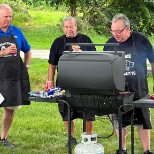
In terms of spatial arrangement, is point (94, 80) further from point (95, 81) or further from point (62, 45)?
point (62, 45)

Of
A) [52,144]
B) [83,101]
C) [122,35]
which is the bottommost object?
[52,144]

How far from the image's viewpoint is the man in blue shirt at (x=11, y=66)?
5.56 m

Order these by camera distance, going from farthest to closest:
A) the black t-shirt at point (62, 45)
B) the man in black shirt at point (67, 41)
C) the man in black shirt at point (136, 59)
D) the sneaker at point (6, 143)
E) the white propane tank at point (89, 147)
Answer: the sneaker at point (6, 143), the black t-shirt at point (62, 45), the man in black shirt at point (67, 41), the man in black shirt at point (136, 59), the white propane tank at point (89, 147)

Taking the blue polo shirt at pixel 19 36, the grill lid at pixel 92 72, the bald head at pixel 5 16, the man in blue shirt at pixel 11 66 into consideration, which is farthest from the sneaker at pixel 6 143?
the grill lid at pixel 92 72

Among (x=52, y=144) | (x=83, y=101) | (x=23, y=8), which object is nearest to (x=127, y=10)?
(x=52, y=144)

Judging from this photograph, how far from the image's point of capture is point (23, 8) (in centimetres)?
2623

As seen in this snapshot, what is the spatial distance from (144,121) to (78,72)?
1.43 m

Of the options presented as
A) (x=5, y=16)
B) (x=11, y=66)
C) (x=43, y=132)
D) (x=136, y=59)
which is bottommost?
(x=43, y=132)

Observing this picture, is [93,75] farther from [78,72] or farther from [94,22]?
[94,22]

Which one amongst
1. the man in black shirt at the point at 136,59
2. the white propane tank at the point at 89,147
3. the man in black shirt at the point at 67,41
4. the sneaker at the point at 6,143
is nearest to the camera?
the white propane tank at the point at 89,147

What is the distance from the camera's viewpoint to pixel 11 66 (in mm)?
5699

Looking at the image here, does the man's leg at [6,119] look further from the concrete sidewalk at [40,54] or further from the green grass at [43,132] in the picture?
the concrete sidewalk at [40,54]

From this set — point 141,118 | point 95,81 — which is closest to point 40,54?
point 141,118

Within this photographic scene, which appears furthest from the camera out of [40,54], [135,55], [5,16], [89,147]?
[40,54]
